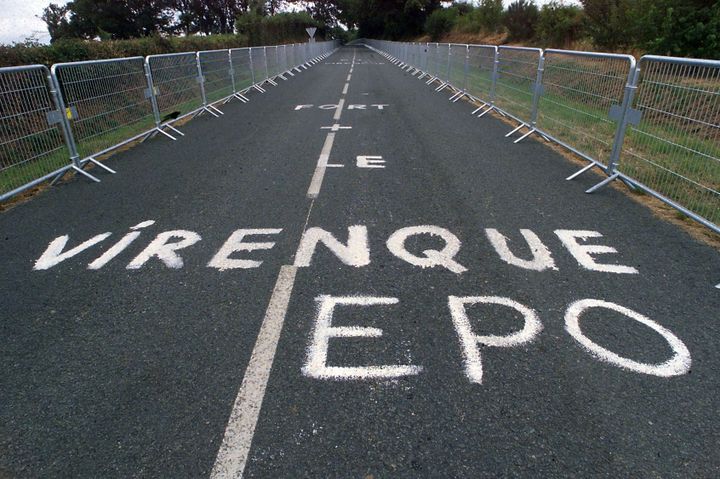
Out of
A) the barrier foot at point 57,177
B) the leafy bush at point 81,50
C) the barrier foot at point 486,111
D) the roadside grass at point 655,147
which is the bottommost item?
the barrier foot at point 486,111

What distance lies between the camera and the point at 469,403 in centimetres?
270

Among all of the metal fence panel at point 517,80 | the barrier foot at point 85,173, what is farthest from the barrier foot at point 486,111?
the barrier foot at point 85,173

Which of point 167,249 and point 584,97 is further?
point 584,97

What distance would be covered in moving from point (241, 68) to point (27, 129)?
1082 cm

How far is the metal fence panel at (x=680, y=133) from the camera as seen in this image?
4.82 meters

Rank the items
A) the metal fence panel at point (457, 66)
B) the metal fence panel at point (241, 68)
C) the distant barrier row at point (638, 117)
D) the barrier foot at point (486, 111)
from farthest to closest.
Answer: the metal fence panel at point (241, 68), the metal fence panel at point (457, 66), the barrier foot at point (486, 111), the distant barrier row at point (638, 117)

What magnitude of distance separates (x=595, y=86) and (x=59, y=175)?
7.81 meters

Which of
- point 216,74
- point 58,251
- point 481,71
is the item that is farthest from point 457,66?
point 58,251

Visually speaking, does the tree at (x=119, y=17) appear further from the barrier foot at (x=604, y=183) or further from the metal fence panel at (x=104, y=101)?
the barrier foot at (x=604, y=183)

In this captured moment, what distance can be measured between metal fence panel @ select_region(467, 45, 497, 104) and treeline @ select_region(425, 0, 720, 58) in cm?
492

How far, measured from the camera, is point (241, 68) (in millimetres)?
16312

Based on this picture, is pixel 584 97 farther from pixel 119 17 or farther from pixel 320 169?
pixel 119 17

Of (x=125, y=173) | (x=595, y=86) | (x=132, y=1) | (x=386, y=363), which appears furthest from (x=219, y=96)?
(x=132, y=1)

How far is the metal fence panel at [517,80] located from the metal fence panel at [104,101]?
756cm
